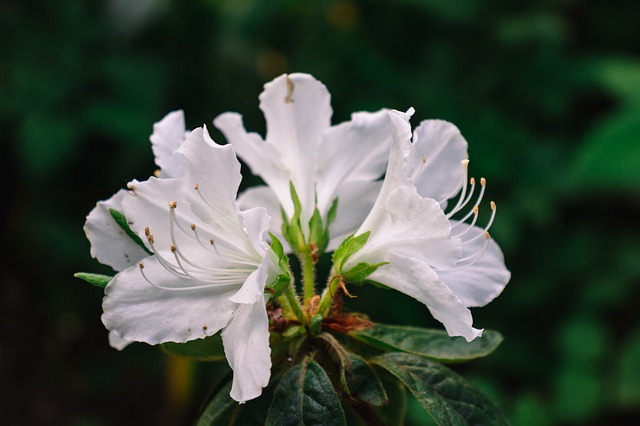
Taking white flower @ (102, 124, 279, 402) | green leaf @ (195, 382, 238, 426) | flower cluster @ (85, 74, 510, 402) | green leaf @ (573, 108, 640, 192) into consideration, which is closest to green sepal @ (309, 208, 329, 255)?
flower cluster @ (85, 74, 510, 402)

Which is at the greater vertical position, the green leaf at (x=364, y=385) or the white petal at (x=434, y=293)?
the white petal at (x=434, y=293)

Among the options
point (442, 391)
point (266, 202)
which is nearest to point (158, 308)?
point (266, 202)

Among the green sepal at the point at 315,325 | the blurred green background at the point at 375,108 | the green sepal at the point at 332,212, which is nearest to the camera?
the green sepal at the point at 315,325

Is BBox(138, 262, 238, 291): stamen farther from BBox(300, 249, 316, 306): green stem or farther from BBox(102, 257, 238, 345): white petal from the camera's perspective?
BBox(300, 249, 316, 306): green stem

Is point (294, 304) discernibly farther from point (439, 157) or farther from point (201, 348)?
point (439, 157)

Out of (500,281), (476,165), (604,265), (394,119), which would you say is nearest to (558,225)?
(604,265)

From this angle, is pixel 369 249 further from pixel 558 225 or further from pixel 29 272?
pixel 29 272

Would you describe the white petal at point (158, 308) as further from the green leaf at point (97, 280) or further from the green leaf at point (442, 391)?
the green leaf at point (442, 391)

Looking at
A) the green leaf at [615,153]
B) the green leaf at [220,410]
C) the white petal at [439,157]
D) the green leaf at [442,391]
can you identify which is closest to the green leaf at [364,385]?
the green leaf at [442,391]
